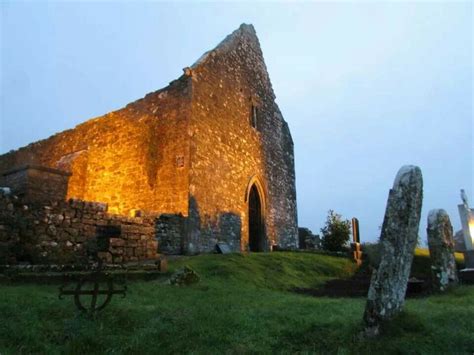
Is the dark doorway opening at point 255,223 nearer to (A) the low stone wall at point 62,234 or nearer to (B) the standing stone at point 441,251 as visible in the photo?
(A) the low stone wall at point 62,234

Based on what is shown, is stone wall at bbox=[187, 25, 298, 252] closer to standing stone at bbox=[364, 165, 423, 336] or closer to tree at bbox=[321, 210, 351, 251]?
tree at bbox=[321, 210, 351, 251]

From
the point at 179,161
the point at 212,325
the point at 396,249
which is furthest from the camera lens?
the point at 179,161

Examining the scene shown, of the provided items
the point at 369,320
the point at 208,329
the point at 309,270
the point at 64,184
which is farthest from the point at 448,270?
the point at 64,184

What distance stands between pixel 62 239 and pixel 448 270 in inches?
353

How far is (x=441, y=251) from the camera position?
877 cm

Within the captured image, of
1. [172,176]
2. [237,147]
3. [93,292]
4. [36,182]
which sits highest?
[237,147]

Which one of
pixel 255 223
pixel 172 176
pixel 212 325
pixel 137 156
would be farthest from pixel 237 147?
pixel 212 325

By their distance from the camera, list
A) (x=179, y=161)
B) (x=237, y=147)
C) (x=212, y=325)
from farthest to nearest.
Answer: (x=237, y=147) → (x=179, y=161) → (x=212, y=325)

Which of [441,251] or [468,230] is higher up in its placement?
[468,230]

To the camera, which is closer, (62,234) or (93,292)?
(93,292)

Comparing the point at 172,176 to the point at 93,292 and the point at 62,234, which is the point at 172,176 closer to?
the point at 62,234

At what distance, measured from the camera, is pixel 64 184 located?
464 inches

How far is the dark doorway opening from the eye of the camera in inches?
673

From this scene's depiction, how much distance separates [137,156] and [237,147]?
13.7 ft
